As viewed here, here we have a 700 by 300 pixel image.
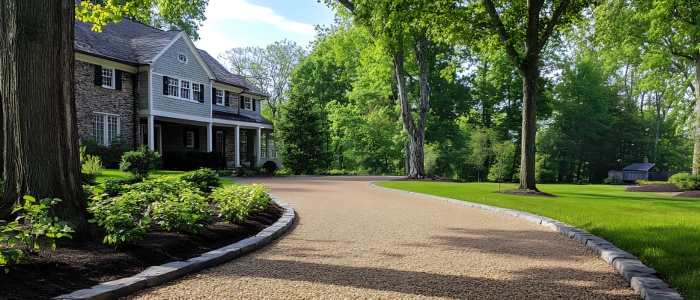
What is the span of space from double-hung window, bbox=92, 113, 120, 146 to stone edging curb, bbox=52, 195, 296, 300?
57.6ft

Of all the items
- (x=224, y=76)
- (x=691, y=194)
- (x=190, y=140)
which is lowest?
(x=691, y=194)

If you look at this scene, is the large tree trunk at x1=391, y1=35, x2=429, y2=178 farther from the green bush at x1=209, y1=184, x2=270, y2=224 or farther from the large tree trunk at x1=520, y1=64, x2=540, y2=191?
the green bush at x1=209, y1=184, x2=270, y2=224

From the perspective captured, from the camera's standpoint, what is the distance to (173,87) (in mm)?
23656

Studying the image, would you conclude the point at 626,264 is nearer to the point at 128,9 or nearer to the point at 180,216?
the point at 180,216

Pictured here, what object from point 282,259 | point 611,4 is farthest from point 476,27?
point 282,259

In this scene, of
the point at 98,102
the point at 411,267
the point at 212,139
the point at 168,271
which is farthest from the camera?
the point at 212,139

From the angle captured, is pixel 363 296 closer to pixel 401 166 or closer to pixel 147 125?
pixel 147 125

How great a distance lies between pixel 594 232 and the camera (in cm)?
651

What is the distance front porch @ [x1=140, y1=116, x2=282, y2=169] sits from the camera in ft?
80.3

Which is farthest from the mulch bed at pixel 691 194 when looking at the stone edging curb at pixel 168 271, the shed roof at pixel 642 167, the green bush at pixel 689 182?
the shed roof at pixel 642 167

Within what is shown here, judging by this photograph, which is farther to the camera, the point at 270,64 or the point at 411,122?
the point at 270,64

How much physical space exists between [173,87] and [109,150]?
5.52m

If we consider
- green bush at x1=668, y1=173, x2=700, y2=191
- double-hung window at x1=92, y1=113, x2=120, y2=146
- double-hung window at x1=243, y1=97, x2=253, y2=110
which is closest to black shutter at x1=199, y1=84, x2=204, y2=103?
double-hung window at x1=92, y1=113, x2=120, y2=146

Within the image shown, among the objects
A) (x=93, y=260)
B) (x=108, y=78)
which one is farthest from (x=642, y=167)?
(x=93, y=260)
